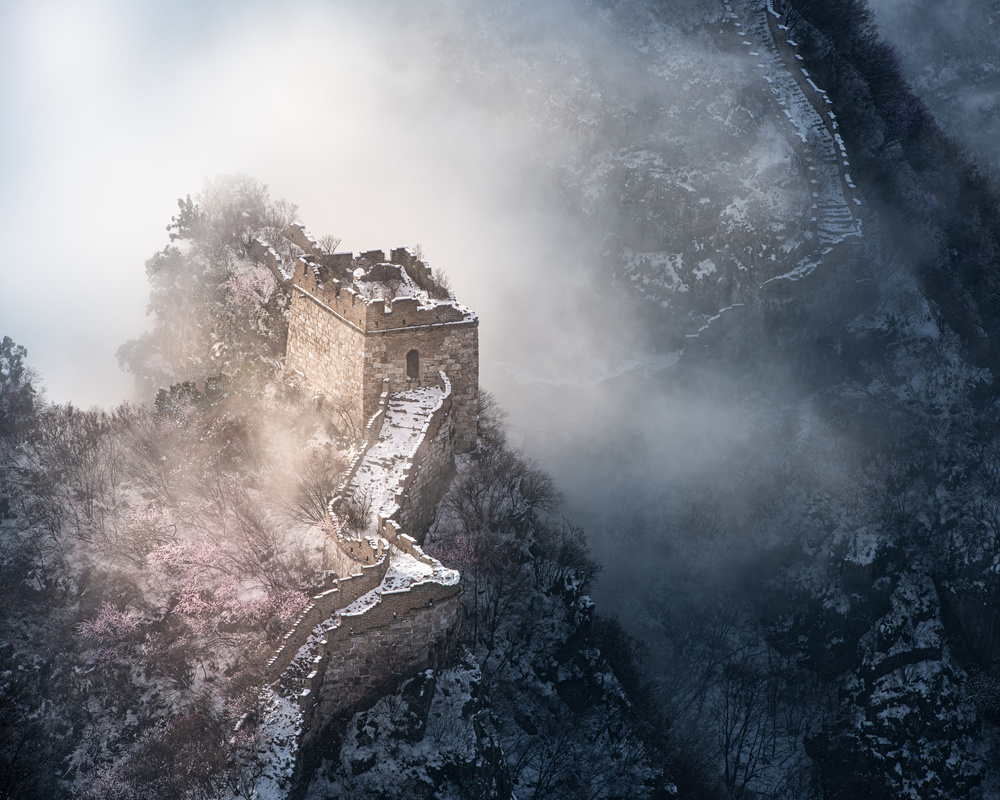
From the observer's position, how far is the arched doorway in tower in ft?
158

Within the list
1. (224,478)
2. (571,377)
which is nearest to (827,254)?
(571,377)

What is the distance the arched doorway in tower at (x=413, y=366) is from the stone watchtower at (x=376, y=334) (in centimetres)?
6

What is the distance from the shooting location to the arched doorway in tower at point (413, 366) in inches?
1893

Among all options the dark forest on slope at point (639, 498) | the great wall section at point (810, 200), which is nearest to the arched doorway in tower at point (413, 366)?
the dark forest on slope at point (639, 498)

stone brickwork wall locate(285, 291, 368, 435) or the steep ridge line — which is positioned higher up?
stone brickwork wall locate(285, 291, 368, 435)

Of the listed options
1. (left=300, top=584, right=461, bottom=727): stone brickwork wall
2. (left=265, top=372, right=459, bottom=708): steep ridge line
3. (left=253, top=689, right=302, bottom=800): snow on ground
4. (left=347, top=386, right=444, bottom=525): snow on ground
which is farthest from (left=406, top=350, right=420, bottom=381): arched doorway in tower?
(left=253, top=689, right=302, bottom=800): snow on ground

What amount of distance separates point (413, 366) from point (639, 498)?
36045 millimetres

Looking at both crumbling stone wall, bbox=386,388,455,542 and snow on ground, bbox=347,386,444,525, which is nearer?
snow on ground, bbox=347,386,444,525

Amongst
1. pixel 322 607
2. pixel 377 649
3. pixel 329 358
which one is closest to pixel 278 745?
pixel 377 649

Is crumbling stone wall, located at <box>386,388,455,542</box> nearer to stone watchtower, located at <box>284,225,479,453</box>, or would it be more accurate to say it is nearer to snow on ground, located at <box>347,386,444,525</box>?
snow on ground, located at <box>347,386,444,525</box>

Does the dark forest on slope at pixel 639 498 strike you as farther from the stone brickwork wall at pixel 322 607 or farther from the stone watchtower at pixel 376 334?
the stone brickwork wall at pixel 322 607

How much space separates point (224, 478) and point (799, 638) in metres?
48.3

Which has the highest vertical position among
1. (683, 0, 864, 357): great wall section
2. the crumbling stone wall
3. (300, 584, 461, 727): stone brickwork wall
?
(683, 0, 864, 357): great wall section

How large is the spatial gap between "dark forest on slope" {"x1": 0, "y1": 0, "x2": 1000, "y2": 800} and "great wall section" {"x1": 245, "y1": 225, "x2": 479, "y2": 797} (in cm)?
146
